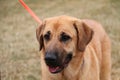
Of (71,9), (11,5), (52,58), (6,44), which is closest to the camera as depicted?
(52,58)

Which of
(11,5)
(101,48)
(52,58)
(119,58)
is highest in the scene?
(52,58)

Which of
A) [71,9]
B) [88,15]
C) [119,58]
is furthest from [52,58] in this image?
[71,9]

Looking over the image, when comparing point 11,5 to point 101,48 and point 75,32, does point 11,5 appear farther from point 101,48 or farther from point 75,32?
point 75,32

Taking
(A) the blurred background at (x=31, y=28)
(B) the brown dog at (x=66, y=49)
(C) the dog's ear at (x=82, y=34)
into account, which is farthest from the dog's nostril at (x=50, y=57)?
(A) the blurred background at (x=31, y=28)

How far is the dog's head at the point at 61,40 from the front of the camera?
4.39 metres

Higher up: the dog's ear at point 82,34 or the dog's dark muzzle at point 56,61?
the dog's ear at point 82,34

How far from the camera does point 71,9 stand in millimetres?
12133

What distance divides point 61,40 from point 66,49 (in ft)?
0.42

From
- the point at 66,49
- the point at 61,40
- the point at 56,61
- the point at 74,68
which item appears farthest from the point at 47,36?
the point at 74,68

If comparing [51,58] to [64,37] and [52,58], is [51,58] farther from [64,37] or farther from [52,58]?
[64,37]

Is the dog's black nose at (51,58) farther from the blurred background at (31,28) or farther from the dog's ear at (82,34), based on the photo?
the blurred background at (31,28)

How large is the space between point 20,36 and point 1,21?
80.7 inches

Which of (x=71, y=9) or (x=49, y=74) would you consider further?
(x=71, y=9)

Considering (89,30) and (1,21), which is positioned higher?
(89,30)
